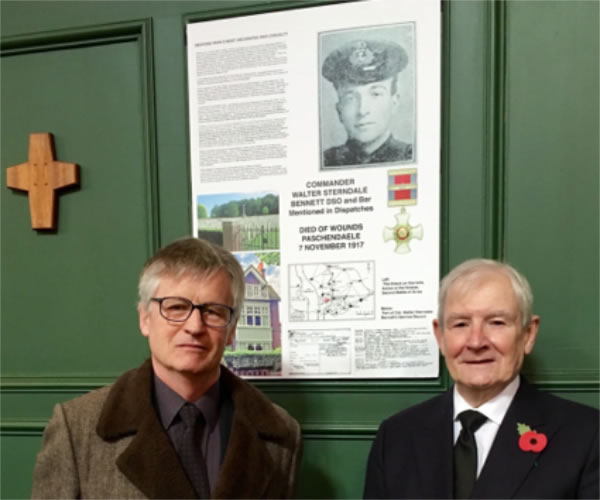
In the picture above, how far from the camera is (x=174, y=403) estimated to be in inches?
54.1

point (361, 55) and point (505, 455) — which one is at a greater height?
point (361, 55)

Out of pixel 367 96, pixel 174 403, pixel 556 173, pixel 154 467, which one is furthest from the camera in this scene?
pixel 367 96

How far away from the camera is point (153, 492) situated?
126 cm

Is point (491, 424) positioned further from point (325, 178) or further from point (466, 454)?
point (325, 178)

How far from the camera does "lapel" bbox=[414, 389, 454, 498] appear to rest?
136 centimetres

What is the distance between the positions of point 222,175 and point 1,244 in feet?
3.37

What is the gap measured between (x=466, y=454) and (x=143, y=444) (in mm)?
856

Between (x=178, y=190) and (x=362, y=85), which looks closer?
(x=362, y=85)

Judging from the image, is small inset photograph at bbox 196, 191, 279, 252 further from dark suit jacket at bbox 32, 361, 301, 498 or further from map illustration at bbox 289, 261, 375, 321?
dark suit jacket at bbox 32, 361, 301, 498

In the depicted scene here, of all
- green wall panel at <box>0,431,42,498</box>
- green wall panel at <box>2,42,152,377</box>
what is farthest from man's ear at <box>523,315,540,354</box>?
green wall panel at <box>0,431,42,498</box>

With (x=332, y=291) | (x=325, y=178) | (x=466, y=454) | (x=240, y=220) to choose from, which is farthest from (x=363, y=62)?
(x=466, y=454)

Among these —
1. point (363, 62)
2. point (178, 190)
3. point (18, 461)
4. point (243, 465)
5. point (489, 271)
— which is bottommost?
point (18, 461)

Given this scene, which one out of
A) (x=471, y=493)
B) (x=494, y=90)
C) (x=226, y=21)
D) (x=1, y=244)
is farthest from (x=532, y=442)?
(x=1, y=244)

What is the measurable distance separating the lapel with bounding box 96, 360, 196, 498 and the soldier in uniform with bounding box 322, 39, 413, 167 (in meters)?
1.03
